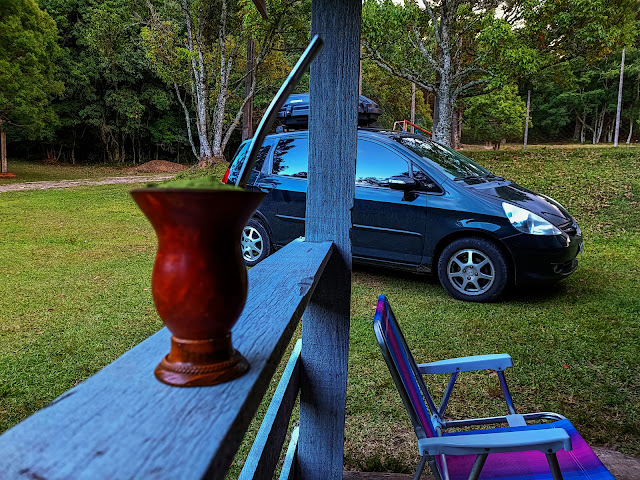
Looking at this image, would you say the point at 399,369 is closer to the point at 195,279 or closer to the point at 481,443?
the point at 481,443

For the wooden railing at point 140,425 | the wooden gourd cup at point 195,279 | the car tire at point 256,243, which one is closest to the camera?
the wooden railing at point 140,425

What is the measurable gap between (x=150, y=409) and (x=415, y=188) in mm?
5001

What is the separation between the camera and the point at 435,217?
526 cm

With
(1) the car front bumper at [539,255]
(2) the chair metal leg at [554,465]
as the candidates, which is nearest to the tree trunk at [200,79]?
(1) the car front bumper at [539,255]

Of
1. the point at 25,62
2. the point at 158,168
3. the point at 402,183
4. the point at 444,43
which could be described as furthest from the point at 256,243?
the point at 158,168

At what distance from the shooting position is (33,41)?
67.0 feet

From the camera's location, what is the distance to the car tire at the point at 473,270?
5.01m

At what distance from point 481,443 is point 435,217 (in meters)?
3.90

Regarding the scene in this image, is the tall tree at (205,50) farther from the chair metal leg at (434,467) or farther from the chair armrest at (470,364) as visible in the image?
the chair metal leg at (434,467)

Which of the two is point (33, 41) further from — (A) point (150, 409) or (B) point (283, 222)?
(A) point (150, 409)

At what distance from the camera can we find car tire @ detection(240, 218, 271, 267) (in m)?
6.08

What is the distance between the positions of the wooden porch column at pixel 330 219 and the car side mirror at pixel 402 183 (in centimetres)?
358

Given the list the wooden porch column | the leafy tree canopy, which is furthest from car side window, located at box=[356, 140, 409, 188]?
the leafy tree canopy

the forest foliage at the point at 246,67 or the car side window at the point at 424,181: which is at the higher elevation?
the forest foliage at the point at 246,67
